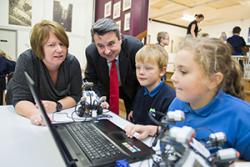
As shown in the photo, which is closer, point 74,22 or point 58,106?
point 58,106

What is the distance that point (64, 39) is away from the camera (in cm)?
129

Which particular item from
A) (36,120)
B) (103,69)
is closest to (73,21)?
(103,69)

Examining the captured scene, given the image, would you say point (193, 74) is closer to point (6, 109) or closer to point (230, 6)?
point (6, 109)

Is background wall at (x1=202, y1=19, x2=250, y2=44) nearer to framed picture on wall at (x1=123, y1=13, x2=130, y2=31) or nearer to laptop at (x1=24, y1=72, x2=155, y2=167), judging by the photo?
framed picture on wall at (x1=123, y1=13, x2=130, y2=31)

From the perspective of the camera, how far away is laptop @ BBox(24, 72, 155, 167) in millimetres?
666

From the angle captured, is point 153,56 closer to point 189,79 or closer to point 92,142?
point 189,79

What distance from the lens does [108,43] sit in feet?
4.55

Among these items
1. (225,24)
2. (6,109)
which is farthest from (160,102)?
(225,24)

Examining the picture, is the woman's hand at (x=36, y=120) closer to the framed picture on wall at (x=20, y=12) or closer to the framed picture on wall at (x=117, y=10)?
the framed picture on wall at (x=117, y=10)

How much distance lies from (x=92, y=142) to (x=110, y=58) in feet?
2.65

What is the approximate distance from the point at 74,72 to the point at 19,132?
0.58m

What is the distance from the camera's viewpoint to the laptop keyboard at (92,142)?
2.31ft

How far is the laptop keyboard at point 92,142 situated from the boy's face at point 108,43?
A: 0.56 metres

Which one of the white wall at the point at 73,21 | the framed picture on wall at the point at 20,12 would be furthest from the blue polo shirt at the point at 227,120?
the framed picture on wall at the point at 20,12
